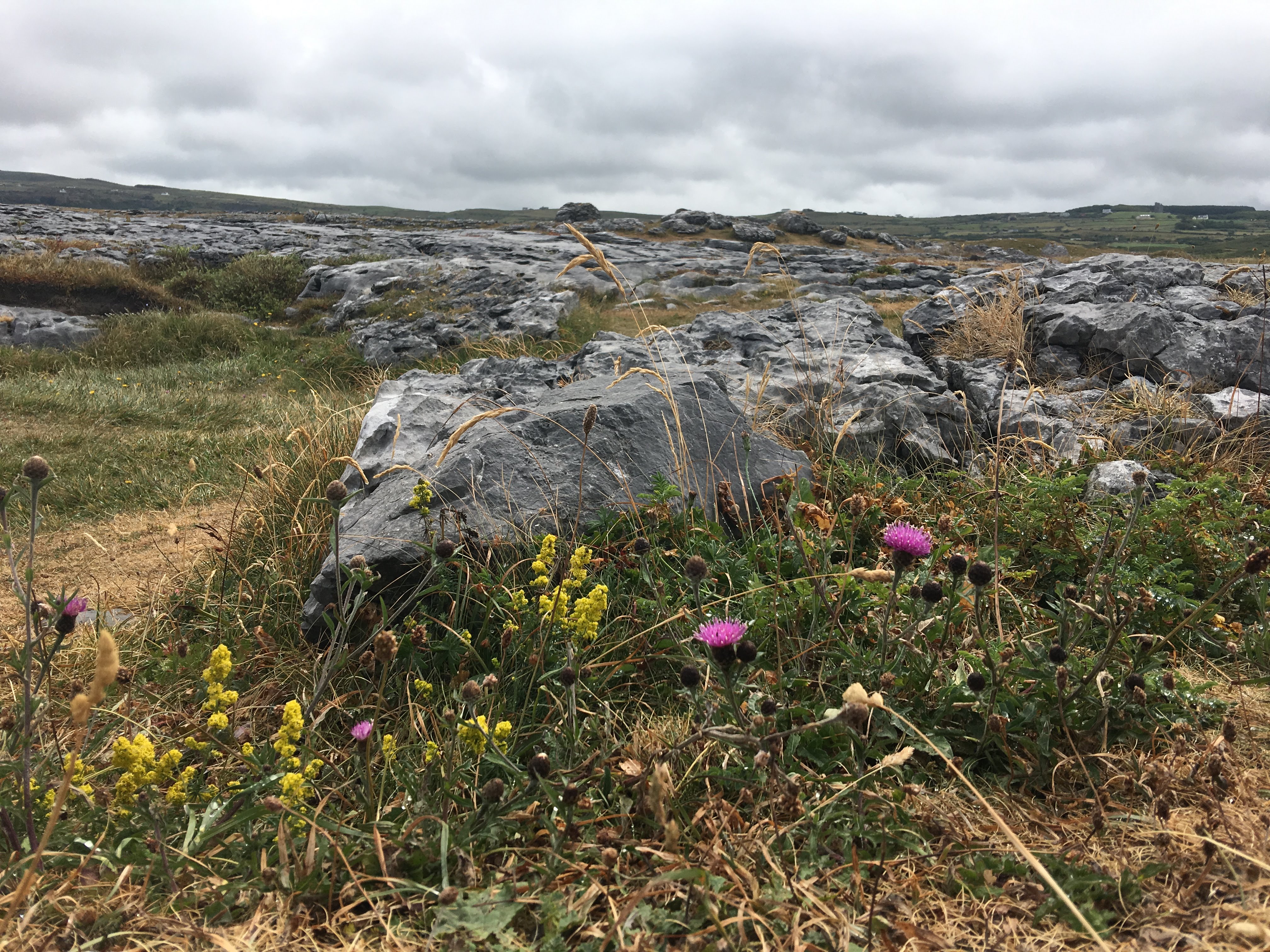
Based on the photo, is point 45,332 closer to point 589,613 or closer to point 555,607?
point 555,607

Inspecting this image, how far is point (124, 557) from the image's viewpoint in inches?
173

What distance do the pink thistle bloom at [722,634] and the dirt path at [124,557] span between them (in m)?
2.80

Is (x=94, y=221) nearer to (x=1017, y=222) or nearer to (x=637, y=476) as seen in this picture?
(x=637, y=476)

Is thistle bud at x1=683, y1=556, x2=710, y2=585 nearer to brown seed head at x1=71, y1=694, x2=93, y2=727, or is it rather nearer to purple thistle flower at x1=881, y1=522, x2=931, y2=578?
purple thistle flower at x1=881, y1=522, x2=931, y2=578

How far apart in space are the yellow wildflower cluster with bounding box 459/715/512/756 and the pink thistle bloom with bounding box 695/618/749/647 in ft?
1.78

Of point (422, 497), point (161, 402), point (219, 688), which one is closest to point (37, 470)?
point (219, 688)

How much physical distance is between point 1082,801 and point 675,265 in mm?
17821

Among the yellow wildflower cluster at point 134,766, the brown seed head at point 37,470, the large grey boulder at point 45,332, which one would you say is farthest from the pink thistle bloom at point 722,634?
the large grey boulder at point 45,332

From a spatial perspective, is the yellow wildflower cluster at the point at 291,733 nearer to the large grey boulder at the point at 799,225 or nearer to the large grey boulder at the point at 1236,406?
the large grey boulder at the point at 1236,406

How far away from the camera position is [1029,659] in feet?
6.45

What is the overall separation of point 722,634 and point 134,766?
52.0 inches

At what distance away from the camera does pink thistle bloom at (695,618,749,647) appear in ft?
5.35

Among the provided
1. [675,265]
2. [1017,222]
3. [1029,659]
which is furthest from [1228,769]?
[1017,222]

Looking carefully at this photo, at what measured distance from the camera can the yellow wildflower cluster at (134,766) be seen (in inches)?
57.6
